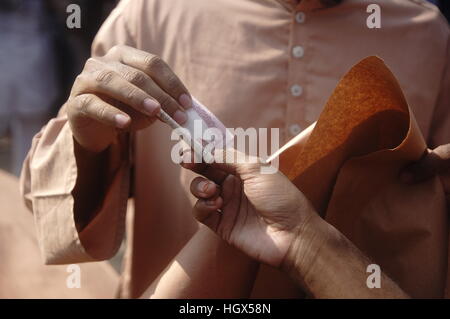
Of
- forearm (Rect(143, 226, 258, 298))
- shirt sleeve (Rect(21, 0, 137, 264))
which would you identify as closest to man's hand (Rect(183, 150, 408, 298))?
forearm (Rect(143, 226, 258, 298))

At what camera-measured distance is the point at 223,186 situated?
1.20m

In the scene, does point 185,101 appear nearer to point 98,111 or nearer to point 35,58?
point 98,111

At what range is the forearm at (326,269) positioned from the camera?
3.70 feet

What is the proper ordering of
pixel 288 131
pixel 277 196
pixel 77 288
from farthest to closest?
1. pixel 77 288
2. pixel 288 131
3. pixel 277 196

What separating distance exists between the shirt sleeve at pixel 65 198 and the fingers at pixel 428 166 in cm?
61

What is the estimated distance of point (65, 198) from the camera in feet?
4.72

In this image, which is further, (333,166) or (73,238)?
(73,238)

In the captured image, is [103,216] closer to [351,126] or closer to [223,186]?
[223,186]

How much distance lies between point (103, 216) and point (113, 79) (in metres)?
0.40

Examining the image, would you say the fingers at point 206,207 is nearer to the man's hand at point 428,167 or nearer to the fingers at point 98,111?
the fingers at point 98,111

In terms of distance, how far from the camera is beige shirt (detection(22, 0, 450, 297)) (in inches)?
61.9

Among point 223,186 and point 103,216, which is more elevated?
point 223,186

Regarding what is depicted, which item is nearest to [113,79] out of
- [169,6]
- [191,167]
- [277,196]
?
[191,167]

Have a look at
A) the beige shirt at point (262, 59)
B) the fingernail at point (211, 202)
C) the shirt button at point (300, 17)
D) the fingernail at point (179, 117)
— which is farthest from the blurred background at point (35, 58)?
the fingernail at point (211, 202)
